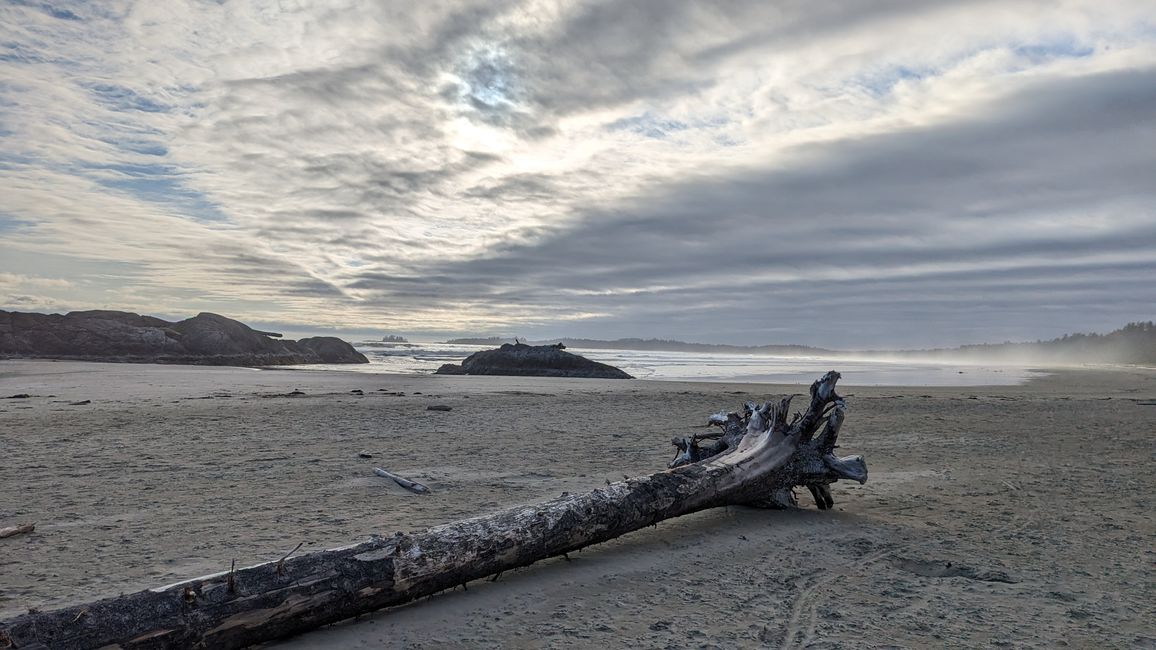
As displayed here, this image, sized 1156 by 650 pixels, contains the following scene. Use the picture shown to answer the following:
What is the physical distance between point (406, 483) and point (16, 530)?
278 centimetres

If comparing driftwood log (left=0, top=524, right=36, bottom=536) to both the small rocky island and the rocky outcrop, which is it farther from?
the rocky outcrop

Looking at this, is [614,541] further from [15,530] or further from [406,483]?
[15,530]

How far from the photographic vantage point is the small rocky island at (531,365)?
26.5m

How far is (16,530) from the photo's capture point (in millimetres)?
4441

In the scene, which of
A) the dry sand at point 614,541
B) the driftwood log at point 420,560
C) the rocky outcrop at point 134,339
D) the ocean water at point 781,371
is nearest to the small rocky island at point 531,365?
the ocean water at point 781,371

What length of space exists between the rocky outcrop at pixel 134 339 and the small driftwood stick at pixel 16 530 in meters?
24.8

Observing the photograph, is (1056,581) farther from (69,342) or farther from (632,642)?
(69,342)

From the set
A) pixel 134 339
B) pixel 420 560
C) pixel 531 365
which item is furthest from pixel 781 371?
pixel 420 560

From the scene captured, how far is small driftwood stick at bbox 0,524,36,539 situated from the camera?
439 centimetres

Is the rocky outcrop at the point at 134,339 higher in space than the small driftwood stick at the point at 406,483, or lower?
higher

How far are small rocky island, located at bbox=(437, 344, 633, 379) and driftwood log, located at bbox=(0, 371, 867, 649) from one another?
2035cm

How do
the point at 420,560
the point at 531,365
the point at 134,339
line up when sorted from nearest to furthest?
the point at 420,560, the point at 531,365, the point at 134,339

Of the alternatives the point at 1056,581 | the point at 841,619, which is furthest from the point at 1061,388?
the point at 841,619

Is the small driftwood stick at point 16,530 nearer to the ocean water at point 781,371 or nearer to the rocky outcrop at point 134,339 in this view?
the ocean water at point 781,371
